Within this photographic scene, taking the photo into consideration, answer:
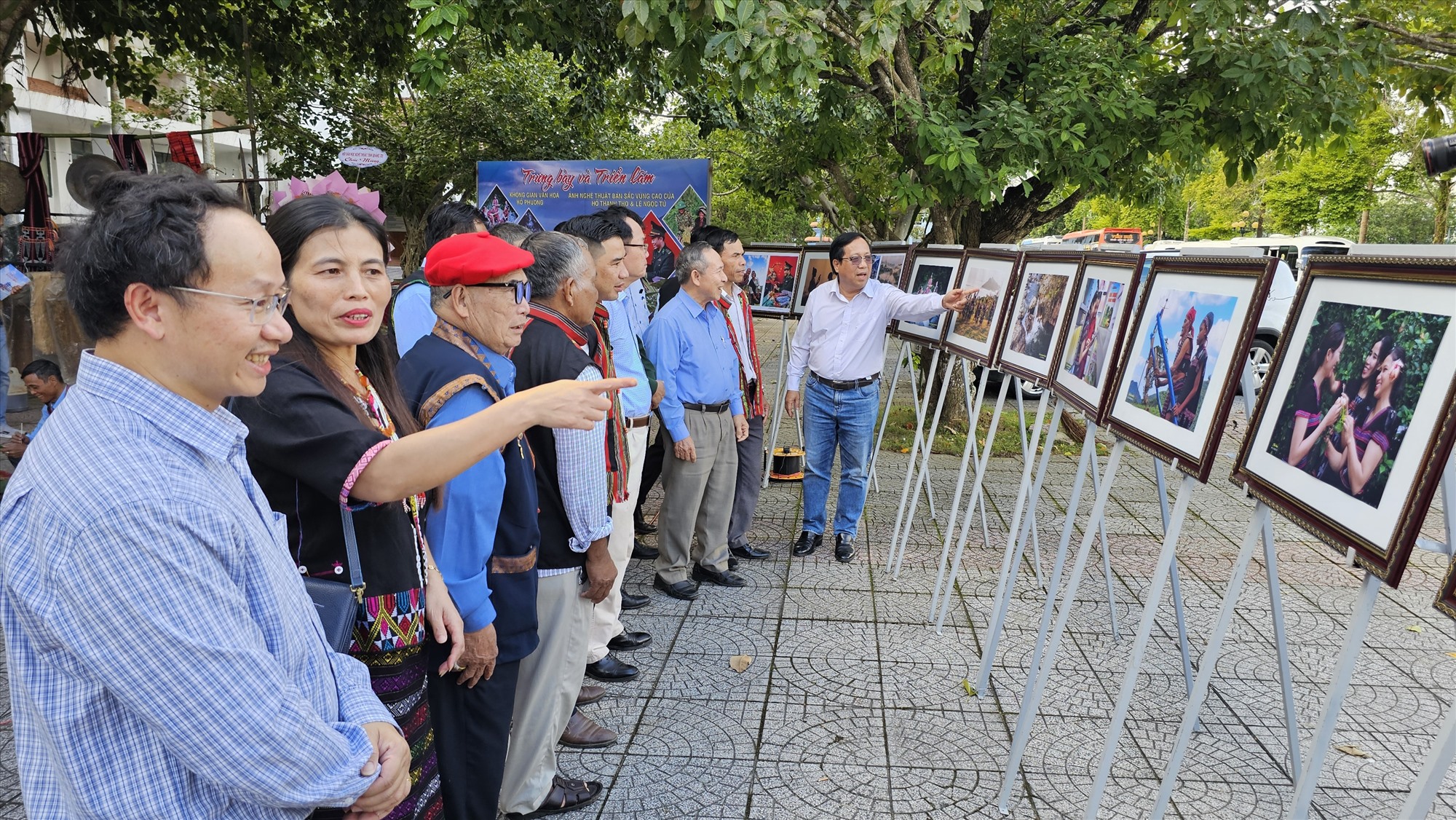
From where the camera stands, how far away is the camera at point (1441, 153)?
68.6 inches

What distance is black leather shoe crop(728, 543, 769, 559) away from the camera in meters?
5.55

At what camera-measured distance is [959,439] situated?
341 inches

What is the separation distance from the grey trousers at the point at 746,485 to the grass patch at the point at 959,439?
9.40 ft

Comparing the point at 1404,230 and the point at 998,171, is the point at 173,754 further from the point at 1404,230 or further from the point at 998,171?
the point at 1404,230

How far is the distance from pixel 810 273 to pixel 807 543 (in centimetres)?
248

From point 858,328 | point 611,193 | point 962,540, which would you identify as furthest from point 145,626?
point 611,193

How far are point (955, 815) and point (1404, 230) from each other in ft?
125

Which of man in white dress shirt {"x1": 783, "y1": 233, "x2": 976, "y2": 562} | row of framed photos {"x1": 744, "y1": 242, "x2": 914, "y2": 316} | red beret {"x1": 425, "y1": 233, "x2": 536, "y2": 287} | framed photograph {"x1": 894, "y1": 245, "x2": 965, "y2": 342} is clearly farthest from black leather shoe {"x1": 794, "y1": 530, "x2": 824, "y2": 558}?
red beret {"x1": 425, "y1": 233, "x2": 536, "y2": 287}

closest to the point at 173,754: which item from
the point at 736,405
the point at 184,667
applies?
the point at 184,667

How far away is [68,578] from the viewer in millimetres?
1088

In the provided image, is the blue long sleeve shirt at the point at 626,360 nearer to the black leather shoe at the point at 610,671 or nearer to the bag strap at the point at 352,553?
the black leather shoe at the point at 610,671

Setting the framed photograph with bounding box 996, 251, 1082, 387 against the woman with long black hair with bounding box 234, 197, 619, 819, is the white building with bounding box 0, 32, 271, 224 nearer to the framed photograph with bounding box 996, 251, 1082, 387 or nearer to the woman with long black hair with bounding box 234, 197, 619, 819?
the framed photograph with bounding box 996, 251, 1082, 387

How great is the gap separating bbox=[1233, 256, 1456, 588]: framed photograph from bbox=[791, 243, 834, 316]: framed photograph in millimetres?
5055

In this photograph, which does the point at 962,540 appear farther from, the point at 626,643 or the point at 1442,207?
the point at 1442,207
